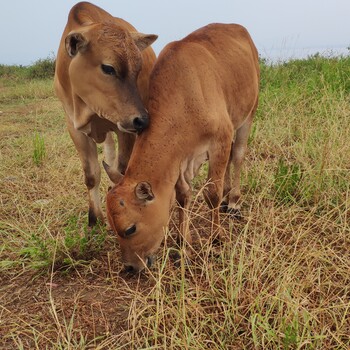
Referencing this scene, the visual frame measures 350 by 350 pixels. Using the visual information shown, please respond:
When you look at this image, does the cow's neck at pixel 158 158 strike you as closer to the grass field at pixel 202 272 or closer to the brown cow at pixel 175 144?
the brown cow at pixel 175 144

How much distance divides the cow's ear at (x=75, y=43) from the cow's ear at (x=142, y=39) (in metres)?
0.43

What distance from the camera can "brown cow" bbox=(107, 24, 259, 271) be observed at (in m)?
2.59

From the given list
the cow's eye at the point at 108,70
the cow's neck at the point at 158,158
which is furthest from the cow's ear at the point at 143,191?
the cow's eye at the point at 108,70

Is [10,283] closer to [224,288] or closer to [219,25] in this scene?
[224,288]

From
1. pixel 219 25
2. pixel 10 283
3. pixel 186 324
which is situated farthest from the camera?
pixel 219 25

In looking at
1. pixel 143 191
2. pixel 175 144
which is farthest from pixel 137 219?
pixel 175 144

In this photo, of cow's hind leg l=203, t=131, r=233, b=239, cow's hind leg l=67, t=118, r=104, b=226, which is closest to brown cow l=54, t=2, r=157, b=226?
cow's hind leg l=67, t=118, r=104, b=226

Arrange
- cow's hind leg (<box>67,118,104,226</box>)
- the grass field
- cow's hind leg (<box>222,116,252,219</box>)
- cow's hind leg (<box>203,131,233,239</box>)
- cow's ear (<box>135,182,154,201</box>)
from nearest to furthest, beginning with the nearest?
the grass field, cow's ear (<box>135,182,154,201</box>), cow's hind leg (<box>203,131,233,239</box>), cow's hind leg (<box>67,118,104,226</box>), cow's hind leg (<box>222,116,252,219</box>)

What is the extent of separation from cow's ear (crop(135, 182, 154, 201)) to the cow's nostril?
1.47ft

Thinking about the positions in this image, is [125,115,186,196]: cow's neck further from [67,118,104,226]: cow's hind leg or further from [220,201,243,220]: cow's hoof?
[220,201,243,220]: cow's hoof

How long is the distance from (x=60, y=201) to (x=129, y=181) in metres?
1.73

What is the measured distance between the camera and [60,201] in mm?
4125

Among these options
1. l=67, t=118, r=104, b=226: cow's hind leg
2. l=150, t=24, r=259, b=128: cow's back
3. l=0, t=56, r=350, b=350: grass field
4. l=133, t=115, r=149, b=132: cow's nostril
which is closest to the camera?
l=0, t=56, r=350, b=350: grass field

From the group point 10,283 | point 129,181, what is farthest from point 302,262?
point 10,283
